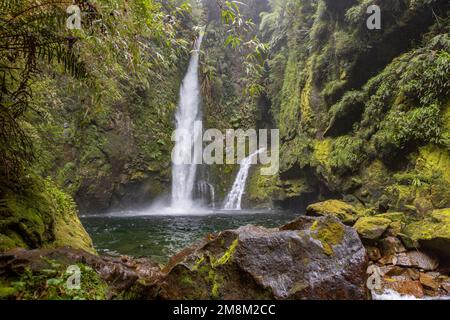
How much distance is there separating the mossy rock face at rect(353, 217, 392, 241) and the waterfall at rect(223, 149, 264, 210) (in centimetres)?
1276

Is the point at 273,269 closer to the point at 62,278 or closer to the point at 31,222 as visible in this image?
the point at 62,278

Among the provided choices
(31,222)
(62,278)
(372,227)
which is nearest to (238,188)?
(372,227)

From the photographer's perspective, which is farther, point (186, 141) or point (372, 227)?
point (186, 141)

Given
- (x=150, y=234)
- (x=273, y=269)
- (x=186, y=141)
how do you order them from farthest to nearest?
1. (x=186, y=141)
2. (x=150, y=234)
3. (x=273, y=269)

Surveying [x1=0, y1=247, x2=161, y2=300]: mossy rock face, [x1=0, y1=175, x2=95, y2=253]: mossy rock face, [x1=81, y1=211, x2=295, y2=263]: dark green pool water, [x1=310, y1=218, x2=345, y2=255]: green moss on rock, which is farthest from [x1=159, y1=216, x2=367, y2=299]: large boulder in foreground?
[x1=81, y1=211, x2=295, y2=263]: dark green pool water

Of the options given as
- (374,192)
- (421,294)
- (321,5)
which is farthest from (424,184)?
(321,5)

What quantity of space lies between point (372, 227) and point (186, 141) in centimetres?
1574

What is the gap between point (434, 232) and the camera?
5.89 metres

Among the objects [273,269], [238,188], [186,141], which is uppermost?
[186,141]

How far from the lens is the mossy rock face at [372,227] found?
6433mm

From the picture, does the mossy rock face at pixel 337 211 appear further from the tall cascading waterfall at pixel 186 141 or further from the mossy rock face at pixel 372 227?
the tall cascading waterfall at pixel 186 141

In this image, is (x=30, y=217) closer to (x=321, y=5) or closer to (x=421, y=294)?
(x=421, y=294)

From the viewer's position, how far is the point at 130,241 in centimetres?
928
